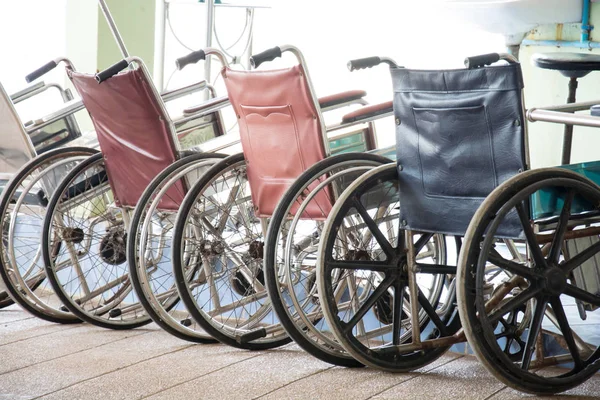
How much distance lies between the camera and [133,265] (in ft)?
9.73

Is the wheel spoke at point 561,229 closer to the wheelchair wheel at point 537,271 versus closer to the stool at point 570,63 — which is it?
the wheelchair wheel at point 537,271

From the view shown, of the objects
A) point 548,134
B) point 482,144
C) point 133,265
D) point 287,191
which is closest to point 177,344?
point 133,265

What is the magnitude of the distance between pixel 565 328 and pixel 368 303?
50cm

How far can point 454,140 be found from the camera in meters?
2.23

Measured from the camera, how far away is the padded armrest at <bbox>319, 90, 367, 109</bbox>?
3059 mm

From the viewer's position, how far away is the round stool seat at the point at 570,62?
9.57 ft

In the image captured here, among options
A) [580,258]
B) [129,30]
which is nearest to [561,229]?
[580,258]

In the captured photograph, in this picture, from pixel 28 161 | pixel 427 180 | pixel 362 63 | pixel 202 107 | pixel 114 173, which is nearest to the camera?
pixel 427 180

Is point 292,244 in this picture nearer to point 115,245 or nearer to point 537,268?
point 537,268

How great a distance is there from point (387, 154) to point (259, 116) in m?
0.71

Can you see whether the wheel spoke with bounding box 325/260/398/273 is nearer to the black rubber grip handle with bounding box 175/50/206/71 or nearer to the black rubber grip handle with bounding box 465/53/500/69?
the black rubber grip handle with bounding box 465/53/500/69

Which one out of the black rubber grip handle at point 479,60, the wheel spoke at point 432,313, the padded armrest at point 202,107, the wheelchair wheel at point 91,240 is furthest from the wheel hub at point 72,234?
the black rubber grip handle at point 479,60

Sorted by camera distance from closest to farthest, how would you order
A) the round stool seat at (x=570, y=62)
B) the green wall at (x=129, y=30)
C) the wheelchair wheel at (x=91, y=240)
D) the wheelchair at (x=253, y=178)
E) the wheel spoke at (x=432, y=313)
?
the wheel spoke at (x=432, y=313)
the wheelchair at (x=253, y=178)
the round stool seat at (x=570, y=62)
the wheelchair wheel at (x=91, y=240)
the green wall at (x=129, y=30)

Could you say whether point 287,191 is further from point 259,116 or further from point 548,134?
point 548,134
